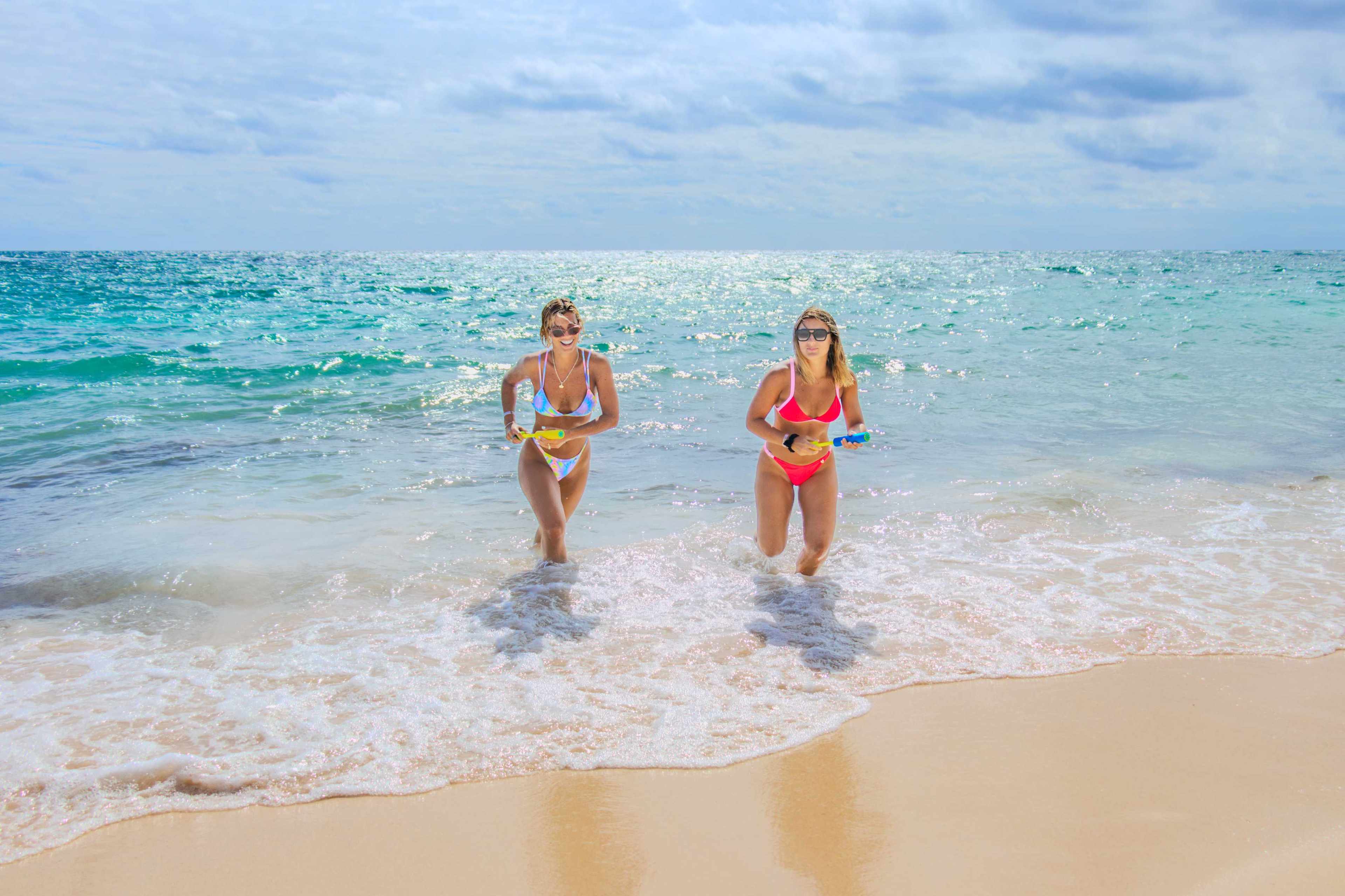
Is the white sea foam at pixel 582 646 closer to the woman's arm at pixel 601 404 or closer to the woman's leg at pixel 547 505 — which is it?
the woman's leg at pixel 547 505

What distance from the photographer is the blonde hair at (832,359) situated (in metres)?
5.34

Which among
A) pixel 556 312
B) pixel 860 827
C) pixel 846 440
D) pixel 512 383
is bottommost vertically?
pixel 860 827

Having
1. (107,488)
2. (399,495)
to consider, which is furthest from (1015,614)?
(107,488)

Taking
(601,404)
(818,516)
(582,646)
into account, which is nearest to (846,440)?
(818,516)

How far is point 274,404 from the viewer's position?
12.1 meters

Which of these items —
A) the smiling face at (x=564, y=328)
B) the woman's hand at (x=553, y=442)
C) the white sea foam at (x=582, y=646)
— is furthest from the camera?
the woman's hand at (x=553, y=442)

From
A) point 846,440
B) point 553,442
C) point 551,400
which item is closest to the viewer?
point 846,440

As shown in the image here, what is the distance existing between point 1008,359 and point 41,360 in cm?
1742

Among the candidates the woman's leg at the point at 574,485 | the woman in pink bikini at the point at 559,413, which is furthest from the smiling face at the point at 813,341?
the woman's leg at the point at 574,485

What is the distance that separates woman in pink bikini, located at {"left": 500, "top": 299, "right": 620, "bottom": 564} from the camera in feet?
19.2

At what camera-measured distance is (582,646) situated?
4.61 m

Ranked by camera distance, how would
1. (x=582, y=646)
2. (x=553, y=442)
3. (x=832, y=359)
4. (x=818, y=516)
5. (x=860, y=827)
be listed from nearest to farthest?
(x=860, y=827) < (x=582, y=646) < (x=832, y=359) < (x=818, y=516) < (x=553, y=442)

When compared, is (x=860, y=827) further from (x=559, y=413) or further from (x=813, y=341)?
(x=559, y=413)

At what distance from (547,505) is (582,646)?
1.46m
